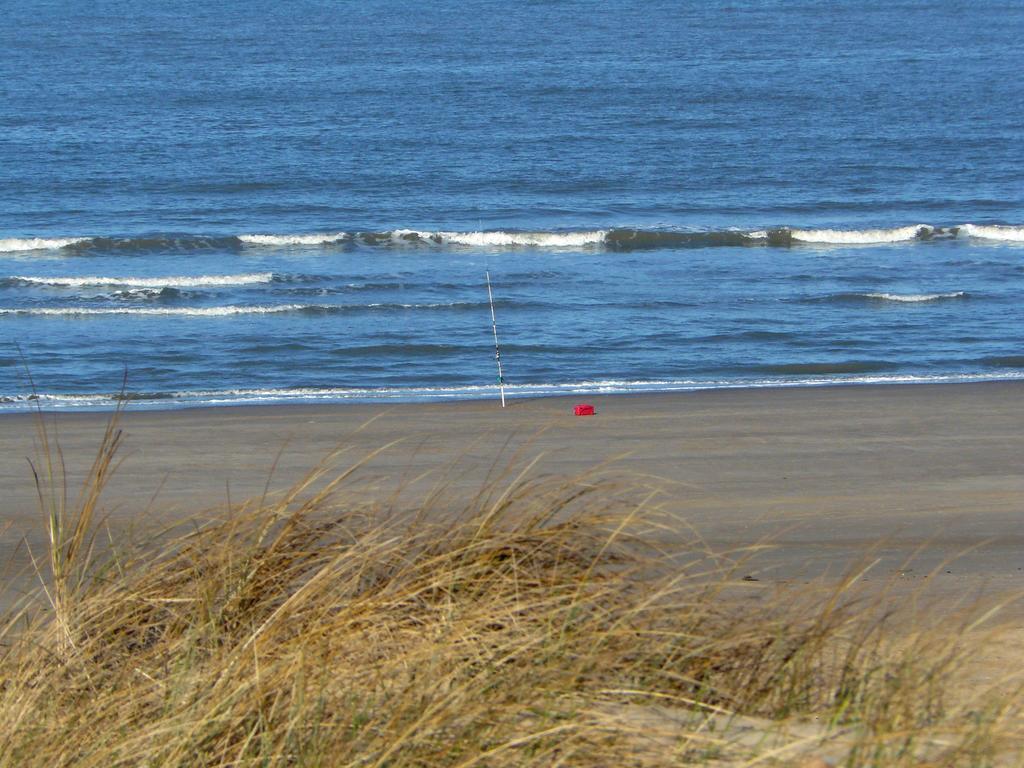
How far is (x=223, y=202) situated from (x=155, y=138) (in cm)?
651

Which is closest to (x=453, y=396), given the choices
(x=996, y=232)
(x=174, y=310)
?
(x=174, y=310)

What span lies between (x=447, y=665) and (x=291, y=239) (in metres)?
20.8

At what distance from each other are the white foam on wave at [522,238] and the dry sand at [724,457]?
31.9ft

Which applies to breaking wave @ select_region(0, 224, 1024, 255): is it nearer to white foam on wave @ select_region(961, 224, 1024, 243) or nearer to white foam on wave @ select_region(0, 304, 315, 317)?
white foam on wave @ select_region(961, 224, 1024, 243)

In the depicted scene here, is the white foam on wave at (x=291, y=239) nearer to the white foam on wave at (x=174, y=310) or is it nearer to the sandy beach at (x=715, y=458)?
the white foam on wave at (x=174, y=310)

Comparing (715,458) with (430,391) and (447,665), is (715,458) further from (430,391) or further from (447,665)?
(447,665)

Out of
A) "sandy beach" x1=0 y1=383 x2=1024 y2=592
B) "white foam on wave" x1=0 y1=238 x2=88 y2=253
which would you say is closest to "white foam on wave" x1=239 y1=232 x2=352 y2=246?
"white foam on wave" x1=0 y1=238 x2=88 y2=253

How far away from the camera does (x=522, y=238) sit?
24000 mm

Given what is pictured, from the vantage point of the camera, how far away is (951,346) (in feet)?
55.8

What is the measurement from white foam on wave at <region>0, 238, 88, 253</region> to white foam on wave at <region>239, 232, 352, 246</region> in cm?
272

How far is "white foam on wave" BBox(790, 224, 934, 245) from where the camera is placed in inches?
940

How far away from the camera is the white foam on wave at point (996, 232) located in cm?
2400

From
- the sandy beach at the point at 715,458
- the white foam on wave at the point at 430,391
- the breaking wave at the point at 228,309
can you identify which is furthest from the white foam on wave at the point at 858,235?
the sandy beach at the point at 715,458

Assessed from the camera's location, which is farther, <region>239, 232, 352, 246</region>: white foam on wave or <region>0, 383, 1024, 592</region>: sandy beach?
<region>239, 232, 352, 246</region>: white foam on wave
